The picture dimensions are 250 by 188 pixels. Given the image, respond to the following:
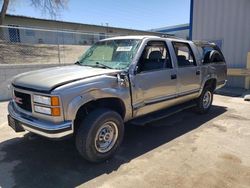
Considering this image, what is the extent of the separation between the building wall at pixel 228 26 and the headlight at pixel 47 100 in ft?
29.5

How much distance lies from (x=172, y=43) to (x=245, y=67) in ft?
20.4

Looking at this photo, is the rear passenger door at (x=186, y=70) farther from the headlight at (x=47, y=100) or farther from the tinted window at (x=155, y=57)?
the headlight at (x=47, y=100)

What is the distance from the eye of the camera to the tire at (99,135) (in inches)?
125

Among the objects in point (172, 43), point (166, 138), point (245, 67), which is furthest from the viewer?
point (245, 67)

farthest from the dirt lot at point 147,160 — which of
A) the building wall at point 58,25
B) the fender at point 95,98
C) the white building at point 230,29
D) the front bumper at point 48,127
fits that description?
the building wall at point 58,25

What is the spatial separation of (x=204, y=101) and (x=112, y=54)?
312cm

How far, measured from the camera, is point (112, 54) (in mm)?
4250

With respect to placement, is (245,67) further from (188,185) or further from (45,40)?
(45,40)

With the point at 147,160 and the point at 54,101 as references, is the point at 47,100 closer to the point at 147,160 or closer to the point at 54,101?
the point at 54,101

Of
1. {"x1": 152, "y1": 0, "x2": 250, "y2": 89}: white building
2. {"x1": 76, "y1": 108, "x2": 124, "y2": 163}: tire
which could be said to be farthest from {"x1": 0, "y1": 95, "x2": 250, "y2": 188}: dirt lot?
{"x1": 152, "y1": 0, "x2": 250, "y2": 89}: white building

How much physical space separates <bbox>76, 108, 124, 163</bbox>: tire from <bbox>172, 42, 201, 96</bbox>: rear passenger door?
1.93 m

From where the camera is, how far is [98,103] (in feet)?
11.6

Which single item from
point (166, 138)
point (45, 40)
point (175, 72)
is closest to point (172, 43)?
point (175, 72)

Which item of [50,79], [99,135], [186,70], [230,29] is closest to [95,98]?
[99,135]
